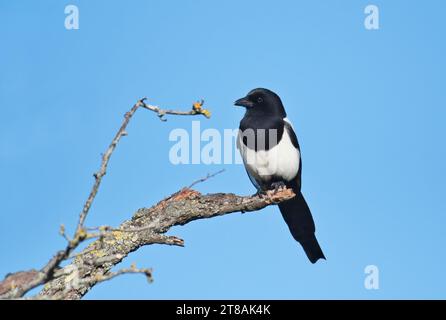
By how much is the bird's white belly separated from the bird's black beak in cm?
29

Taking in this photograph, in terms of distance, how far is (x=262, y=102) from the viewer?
552cm

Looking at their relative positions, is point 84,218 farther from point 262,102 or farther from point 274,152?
point 262,102

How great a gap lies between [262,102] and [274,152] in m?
0.46

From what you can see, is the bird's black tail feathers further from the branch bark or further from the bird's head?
the branch bark

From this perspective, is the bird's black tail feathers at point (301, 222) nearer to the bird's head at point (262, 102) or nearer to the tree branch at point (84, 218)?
the bird's head at point (262, 102)

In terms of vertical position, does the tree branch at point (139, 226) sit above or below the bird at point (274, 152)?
below

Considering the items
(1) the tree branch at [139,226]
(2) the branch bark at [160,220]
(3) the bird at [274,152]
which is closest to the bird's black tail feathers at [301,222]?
(3) the bird at [274,152]

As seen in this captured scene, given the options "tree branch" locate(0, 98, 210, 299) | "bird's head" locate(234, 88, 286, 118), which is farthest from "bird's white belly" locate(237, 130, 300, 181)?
"tree branch" locate(0, 98, 210, 299)

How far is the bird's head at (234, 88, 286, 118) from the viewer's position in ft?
18.1

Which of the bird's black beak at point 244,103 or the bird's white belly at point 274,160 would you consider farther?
the bird's black beak at point 244,103

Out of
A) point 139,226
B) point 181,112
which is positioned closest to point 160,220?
point 139,226

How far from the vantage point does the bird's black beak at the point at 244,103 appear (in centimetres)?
554
